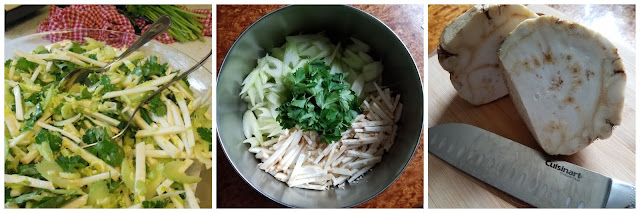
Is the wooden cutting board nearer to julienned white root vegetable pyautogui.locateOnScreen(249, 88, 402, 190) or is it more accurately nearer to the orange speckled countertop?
the orange speckled countertop

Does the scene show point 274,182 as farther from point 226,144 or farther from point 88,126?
point 88,126

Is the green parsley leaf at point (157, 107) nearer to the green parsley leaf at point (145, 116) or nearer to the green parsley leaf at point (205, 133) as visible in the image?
the green parsley leaf at point (145, 116)

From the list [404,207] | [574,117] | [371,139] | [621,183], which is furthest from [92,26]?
[621,183]

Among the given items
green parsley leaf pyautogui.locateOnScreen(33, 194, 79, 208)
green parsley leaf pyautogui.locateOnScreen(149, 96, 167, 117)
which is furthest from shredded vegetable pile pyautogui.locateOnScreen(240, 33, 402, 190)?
green parsley leaf pyautogui.locateOnScreen(33, 194, 79, 208)

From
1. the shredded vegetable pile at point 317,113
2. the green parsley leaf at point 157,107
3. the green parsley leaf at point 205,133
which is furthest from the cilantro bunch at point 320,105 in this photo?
the green parsley leaf at point 157,107

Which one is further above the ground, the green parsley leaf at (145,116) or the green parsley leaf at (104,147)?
the green parsley leaf at (145,116)
